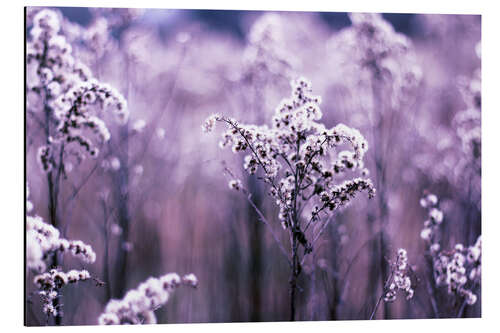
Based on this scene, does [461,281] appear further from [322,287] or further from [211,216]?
[211,216]

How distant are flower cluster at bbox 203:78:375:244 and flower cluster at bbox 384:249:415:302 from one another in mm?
633

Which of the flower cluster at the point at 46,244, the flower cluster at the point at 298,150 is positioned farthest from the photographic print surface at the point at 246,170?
the flower cluster at the point at 298,150

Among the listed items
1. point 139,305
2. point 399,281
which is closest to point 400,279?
point 399,281

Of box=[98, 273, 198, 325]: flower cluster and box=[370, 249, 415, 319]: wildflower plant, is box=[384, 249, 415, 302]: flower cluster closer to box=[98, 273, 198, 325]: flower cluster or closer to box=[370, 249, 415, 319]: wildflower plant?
box=[370, 249, 415, 319]: wildflower plant

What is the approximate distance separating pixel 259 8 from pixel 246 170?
994mm

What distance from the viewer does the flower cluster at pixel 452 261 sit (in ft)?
9.73

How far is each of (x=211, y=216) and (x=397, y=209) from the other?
3.88 feet

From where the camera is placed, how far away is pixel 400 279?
2844mm

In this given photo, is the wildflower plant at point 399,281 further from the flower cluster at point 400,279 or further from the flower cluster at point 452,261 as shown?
the flower cluster at point 452,261

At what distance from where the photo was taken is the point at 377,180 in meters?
3.21

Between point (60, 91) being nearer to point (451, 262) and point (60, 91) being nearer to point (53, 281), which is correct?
point (53, 281)

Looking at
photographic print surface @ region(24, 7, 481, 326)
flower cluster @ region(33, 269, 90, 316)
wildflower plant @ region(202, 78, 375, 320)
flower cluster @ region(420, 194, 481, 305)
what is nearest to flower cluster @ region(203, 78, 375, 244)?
wildflower plant @ region(202, 78, 375, 320)
